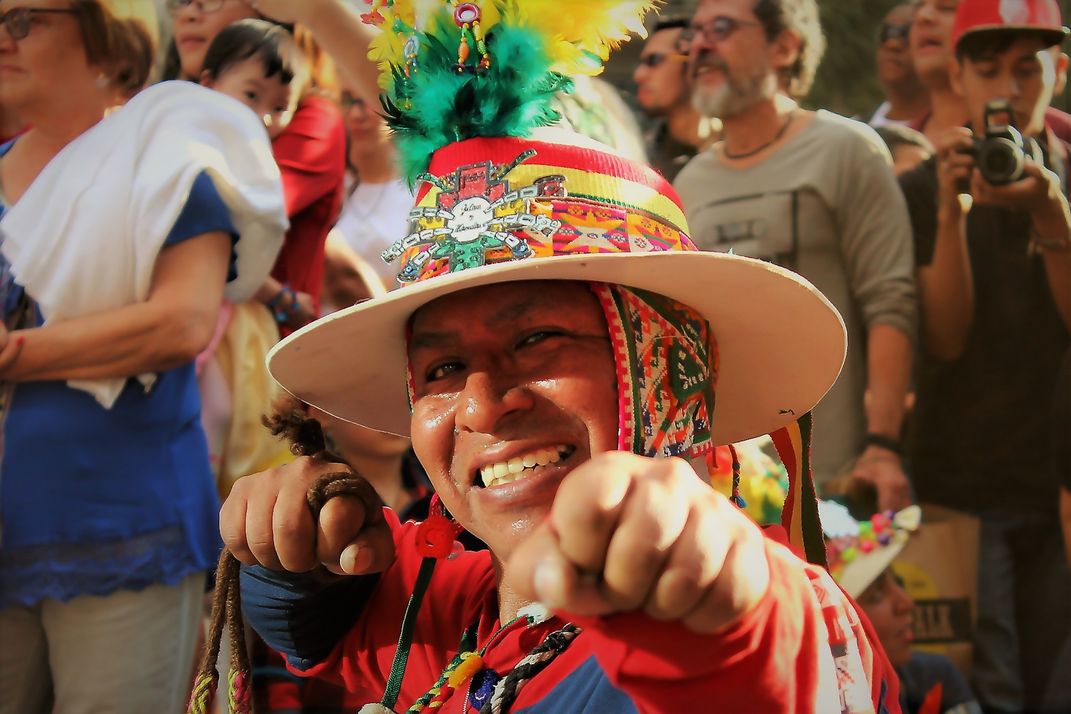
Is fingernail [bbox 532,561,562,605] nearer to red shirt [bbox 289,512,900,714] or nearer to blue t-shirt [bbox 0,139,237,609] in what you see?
red shirt [bbox 289,512,900,714]

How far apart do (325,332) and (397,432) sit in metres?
0.41

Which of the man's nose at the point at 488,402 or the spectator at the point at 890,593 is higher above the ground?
the man's nose at the point at 488,402

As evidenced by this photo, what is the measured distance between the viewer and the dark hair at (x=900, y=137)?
3416mm

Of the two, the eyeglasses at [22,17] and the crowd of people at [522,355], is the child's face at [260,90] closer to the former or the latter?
the crowd of people at [522,355]

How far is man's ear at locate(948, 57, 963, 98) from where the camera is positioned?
11.0ft

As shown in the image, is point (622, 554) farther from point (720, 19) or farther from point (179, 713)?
point (720, 19)

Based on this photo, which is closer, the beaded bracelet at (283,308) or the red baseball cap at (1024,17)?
the beaded bracelet at (283,308)

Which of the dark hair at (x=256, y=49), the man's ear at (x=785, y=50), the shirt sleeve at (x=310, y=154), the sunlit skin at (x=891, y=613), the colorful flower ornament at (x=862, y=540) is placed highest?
the dark hair at (x=256, y=49)

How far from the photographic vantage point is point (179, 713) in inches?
96.1

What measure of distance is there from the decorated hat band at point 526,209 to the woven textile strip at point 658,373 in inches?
3.7

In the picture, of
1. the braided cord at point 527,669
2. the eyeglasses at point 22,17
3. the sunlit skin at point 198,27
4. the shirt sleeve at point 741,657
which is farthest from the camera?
the sunlit skin at point 198,27

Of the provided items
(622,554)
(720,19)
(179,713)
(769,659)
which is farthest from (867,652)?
(720,19)

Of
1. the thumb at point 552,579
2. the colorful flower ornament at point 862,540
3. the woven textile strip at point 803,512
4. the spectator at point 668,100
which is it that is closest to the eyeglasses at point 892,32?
the spectator at point 668,100

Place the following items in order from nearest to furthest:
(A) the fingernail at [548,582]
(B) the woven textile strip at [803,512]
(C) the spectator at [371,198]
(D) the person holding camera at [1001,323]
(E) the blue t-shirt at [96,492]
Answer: (A) the fingernail at [548,582], (B) the woven textile strip at [803,512], (E) the blue t-shirt at [96,492], (C) the spectator at [371,198], (D) the person holding camera at [1001,323]
